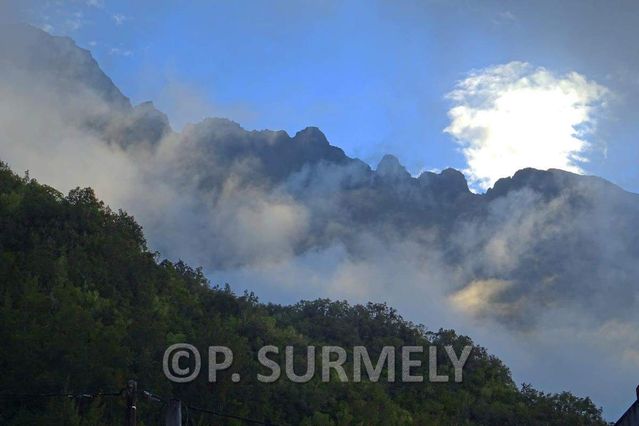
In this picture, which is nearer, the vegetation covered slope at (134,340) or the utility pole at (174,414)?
the utility pole at (174,414)

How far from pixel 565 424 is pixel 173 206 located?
133 m

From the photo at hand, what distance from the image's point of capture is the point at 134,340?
141 feet

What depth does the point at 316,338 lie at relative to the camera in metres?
75.9

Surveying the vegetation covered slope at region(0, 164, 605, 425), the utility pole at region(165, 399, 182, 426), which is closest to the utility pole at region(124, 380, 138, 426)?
the utility pole at region(165, 399, 182, 426)

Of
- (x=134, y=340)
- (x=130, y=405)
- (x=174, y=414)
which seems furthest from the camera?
(x=134, y=340)

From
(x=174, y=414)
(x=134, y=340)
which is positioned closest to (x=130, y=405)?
(x=174, y=414)

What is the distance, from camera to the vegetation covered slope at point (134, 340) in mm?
35906

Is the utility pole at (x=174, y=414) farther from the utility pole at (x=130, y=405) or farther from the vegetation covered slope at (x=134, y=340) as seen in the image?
the vegetation covered slope at (x=134, y=340)

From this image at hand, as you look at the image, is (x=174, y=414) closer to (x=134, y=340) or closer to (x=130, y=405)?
(x=130, y=405)

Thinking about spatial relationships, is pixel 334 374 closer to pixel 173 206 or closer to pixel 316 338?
pixel 316 338

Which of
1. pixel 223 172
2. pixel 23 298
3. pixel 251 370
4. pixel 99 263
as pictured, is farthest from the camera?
pixel 223 172

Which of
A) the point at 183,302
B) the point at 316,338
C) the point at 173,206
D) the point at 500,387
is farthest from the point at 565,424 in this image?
the point at 173,206

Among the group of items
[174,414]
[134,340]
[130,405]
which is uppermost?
[134,340]

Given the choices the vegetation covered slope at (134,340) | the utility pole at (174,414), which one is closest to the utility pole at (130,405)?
the utility pole at (174,414)
